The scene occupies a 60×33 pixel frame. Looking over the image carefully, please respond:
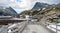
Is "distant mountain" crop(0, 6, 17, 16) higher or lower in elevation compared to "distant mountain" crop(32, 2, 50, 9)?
lower

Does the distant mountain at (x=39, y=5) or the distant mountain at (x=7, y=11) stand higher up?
the distant mountain at (x=39, y=5)

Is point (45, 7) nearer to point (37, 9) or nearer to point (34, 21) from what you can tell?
point (37, 9)

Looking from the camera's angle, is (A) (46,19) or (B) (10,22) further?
(B) (10,22)

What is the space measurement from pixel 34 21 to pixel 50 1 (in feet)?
2.55

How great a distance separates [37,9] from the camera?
4.16m

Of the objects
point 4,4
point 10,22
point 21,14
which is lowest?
point 10,22

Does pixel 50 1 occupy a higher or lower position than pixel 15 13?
higher

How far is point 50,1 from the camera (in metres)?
4.30

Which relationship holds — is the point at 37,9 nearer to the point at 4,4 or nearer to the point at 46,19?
the point at 46,19

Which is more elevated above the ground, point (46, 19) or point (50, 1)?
point (50, 1)

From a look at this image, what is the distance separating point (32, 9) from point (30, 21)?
412 mm

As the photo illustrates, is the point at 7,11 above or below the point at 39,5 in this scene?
below

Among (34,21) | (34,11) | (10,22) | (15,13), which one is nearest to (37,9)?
(34,11)

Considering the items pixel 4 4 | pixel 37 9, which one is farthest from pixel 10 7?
pixel 37 9
